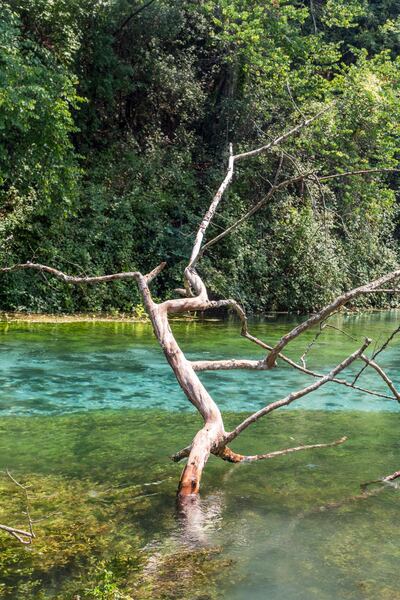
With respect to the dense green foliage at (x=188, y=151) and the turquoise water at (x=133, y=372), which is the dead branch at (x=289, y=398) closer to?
the turquoise water at (x=133, y=372)

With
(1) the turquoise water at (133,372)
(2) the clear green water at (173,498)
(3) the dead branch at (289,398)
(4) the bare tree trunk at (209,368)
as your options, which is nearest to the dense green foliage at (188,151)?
(1) the turquoise water at (133,372)

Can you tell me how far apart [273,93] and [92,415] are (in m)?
14.7

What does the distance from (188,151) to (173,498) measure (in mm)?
15482

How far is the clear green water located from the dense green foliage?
6.60 meters

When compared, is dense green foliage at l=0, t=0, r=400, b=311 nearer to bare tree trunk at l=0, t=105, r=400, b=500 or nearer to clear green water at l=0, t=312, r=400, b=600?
clear green water at l=0, t=312, r=400, b=600

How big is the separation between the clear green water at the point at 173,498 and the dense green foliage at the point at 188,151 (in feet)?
21.6

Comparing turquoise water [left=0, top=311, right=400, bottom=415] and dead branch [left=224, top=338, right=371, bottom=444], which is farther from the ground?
dead branch [left=224, top=338, right=371, bottom=444]

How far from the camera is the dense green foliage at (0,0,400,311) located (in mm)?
15188

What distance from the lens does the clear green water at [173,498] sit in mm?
3344

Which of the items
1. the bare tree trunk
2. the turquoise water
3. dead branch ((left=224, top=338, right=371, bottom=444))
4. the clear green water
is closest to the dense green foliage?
the turquoise water

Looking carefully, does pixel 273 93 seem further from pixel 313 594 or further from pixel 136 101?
pixel 313 594

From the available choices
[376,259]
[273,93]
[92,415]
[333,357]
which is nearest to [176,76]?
[273,93]

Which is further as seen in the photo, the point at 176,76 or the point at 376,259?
the point at 376,259

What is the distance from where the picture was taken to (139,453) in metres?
5.63
